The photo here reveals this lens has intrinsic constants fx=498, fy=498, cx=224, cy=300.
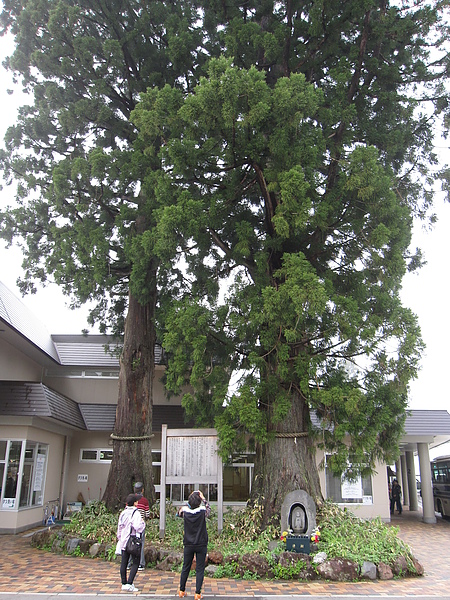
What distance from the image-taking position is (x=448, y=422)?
17125mm

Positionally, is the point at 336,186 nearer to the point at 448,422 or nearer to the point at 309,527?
the point at 309,527

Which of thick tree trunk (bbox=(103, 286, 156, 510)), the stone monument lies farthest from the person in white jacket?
thick tree trunk (bbox=(103, 286, 156, 510))

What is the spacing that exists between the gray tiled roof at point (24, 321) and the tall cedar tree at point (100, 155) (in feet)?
6.22

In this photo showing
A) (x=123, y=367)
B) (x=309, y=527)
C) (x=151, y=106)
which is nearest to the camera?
(x=309, y=527)

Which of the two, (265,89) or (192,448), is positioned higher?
(265,89)

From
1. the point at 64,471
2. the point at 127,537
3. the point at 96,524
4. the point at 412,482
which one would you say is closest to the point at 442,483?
the point at 412,482

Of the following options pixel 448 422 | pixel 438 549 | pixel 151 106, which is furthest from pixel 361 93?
pixel 448 422

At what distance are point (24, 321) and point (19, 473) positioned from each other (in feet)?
17.4

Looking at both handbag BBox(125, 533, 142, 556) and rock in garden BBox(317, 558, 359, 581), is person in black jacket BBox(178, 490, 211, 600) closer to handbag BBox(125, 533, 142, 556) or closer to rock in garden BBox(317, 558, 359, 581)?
handbag BBox(125, 533, 142, 556)

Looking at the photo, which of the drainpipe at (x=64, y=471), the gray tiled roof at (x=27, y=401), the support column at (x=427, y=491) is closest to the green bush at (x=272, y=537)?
Result: the gray tiled roof at (x=27, y=401)

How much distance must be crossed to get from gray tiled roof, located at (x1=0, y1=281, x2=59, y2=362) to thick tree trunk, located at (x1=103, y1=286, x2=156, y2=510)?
10.5ft

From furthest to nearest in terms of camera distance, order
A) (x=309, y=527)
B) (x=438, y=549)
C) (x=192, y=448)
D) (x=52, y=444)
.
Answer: (x=52, y=444)
(x=438, y=549)
(x=192, y=448)
(x=309, y=527)

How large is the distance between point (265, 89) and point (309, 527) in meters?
7.71

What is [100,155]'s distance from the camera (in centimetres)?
1100
